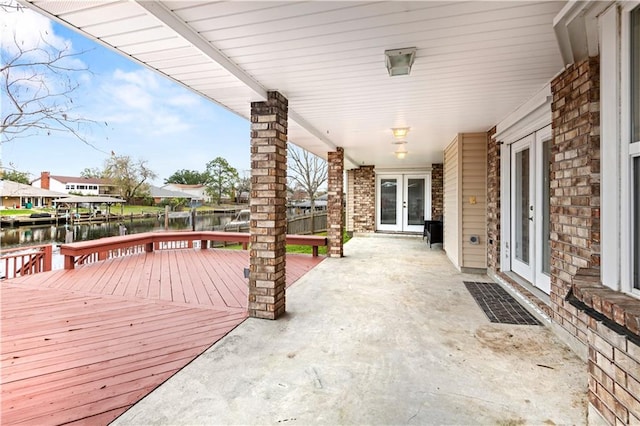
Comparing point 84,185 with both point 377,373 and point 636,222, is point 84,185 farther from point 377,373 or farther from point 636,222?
point 636,222

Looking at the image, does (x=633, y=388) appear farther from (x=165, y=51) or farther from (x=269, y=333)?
(x=165, y=51)

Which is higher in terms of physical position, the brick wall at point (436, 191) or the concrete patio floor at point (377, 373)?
the brick wall at point (436, 191)

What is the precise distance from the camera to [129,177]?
64.0 feet

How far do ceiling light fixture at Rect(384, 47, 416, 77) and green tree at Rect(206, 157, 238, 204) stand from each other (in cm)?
2606

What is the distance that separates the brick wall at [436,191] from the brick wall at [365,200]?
6.52 ft

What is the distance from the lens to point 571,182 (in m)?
2.40

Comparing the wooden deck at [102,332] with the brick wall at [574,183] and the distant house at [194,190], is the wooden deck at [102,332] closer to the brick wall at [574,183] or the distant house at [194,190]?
the brick wall at [574,183]

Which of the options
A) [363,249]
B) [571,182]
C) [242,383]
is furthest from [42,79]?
[363,249]

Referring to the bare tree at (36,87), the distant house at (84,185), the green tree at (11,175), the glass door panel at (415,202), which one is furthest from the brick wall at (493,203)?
the distant house at (84,185)

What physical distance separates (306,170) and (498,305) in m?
12.5

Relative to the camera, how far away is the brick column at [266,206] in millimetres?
3092

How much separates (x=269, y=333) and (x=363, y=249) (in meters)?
5.07

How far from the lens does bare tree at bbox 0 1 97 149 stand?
1789mm

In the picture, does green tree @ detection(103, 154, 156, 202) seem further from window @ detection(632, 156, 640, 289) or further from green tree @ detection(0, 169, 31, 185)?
window @ detection(632, 156, 640, 289)
